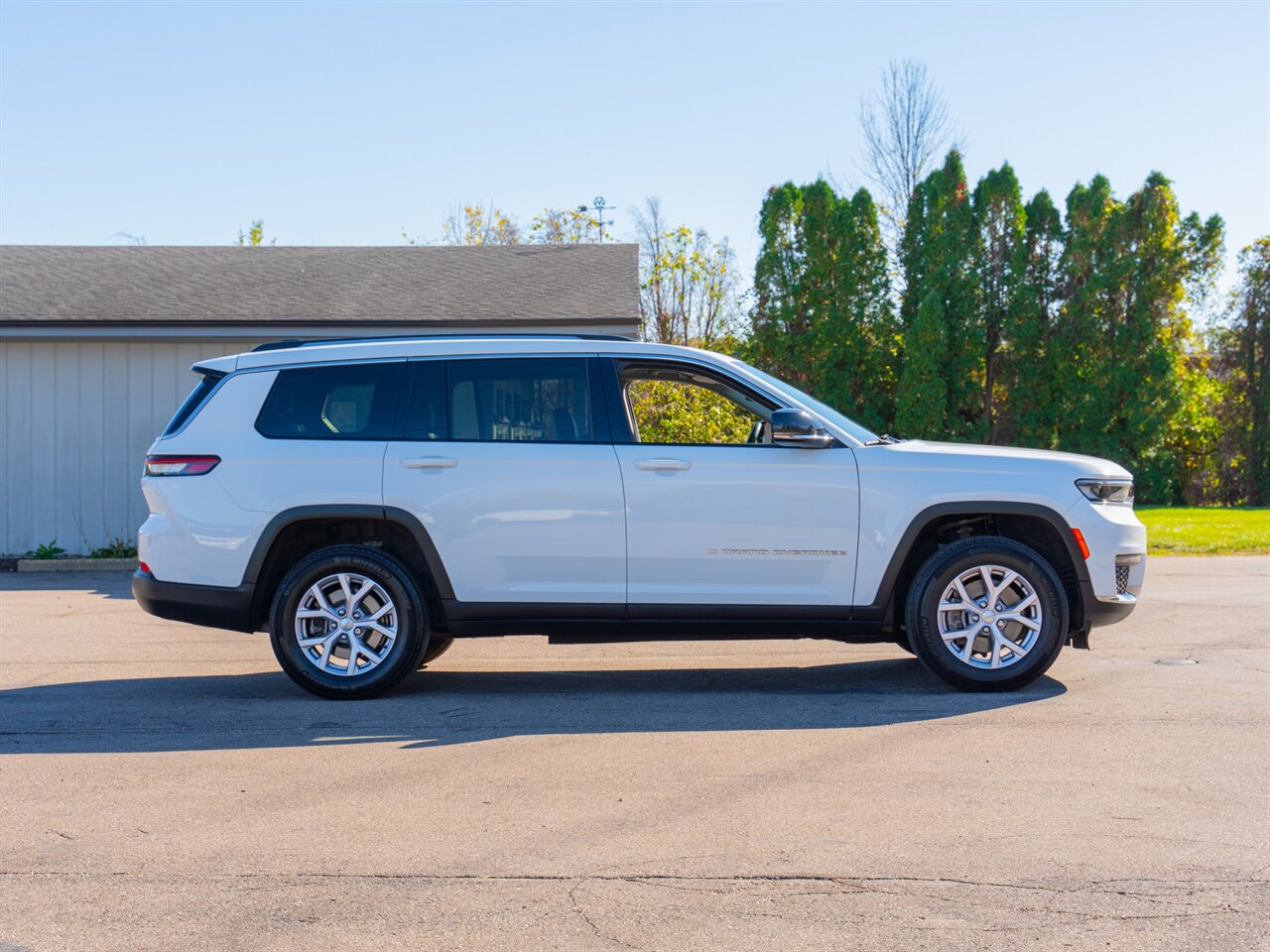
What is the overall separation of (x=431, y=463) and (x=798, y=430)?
1989mm

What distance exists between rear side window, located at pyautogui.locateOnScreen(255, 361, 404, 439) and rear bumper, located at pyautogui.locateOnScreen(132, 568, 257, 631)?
90cm

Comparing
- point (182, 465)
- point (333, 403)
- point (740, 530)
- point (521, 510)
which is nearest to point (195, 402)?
point (182, 465)

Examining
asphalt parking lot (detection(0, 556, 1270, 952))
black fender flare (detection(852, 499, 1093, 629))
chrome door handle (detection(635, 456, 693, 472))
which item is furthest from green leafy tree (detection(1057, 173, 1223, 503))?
chrome door handle (detection(635, 456, 693, 472))

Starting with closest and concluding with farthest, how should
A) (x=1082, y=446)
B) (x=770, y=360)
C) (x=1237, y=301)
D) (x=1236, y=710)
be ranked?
(x=1236, y=710)
(x=1082, y=446)
(x=770, y=360)
(x=1237, y=301)

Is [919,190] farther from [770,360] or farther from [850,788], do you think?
[850,788]

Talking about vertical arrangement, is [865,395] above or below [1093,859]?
above

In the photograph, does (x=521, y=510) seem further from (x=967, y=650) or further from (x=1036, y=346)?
(x=1036, y=346)

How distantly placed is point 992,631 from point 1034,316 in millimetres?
20870

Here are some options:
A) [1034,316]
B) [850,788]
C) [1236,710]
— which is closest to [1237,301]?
[1034,316]

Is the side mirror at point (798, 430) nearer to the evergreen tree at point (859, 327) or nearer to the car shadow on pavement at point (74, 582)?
the car shadow on pavement at point (74, 582)

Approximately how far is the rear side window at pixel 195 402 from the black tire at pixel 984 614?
4.08 metres

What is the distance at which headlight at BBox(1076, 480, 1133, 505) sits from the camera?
686 centimetres

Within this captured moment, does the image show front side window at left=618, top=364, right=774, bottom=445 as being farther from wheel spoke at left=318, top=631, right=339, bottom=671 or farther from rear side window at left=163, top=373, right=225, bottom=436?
rear side window at left=163, top=373, right=225, bottom=436

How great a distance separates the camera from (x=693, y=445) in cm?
681
